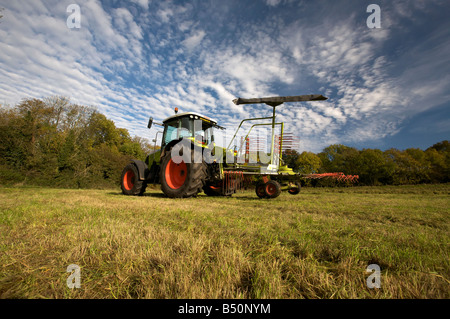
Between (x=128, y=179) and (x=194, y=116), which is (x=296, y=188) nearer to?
(x=194, y=116)

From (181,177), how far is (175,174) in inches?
11.1

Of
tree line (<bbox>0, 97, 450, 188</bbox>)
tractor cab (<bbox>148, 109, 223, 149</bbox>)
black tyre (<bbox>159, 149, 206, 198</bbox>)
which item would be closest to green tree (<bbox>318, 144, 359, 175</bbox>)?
tree line (<bbox>0, 97, 450, 188</bbox>)

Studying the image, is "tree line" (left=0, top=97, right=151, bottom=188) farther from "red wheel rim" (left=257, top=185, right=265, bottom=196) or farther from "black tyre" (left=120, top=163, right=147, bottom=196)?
"red wheel rim" (left=257, top=185, right=265, bottom=196)

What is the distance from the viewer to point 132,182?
8.26 metres

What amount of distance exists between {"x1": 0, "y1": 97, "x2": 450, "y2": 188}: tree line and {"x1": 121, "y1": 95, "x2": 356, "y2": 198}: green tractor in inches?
41.2

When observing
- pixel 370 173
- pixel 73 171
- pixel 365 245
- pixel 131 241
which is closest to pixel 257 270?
pixel 131 241

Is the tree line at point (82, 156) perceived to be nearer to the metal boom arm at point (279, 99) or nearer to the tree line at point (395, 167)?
the tree line at point (395, 167)

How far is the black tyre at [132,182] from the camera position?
7.41 m

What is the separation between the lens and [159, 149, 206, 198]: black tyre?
5656 millimetres

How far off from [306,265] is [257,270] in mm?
337

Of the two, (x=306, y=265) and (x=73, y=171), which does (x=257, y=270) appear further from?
(x=73, y=171)

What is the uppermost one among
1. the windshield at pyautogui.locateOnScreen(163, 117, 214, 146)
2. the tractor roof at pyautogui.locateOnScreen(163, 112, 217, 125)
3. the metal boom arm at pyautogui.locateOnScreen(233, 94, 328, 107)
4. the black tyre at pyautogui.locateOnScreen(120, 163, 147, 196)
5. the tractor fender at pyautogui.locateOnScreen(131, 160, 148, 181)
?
the metal boom arm at pyautogui.locateOnScreen(233, 94, 328, 107)

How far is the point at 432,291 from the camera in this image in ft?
2.82

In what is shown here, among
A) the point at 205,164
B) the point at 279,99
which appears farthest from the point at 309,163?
the point at 205,164
